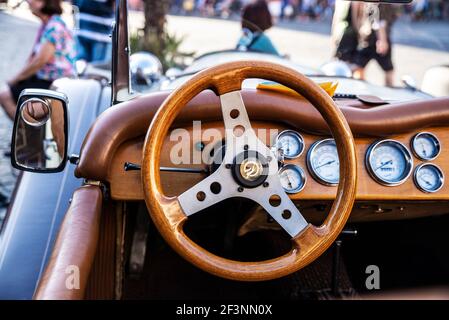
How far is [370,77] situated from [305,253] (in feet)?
28.2

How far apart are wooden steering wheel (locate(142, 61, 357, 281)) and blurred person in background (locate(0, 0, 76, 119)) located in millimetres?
3470

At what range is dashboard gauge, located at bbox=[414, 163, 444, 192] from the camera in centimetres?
227

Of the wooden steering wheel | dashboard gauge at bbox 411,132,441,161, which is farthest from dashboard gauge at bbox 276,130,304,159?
dashboard gauge at bbox 411,132,441,161

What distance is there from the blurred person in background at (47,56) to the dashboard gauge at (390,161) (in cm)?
344

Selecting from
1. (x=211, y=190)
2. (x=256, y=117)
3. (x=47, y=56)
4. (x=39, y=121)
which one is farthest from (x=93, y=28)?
(x=211, y=190)

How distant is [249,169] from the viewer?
1928 millimetres

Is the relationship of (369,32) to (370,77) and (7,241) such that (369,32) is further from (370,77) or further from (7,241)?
(7,241)

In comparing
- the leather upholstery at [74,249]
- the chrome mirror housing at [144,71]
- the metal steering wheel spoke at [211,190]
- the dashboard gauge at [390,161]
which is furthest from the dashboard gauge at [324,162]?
the chrome mirror housing at [144,71]

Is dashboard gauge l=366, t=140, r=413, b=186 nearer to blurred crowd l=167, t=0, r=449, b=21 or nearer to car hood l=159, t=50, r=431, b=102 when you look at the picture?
car hood l=159, t=50, r=431, b=102

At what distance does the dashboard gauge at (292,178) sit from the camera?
2168 millimetres

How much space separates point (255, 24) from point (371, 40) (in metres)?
3.68

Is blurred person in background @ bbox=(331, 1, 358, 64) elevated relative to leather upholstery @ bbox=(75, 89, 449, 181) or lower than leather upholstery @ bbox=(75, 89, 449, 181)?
lower

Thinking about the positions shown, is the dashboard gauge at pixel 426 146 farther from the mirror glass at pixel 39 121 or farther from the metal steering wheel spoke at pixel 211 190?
the mirror glass at pixel 39 121
